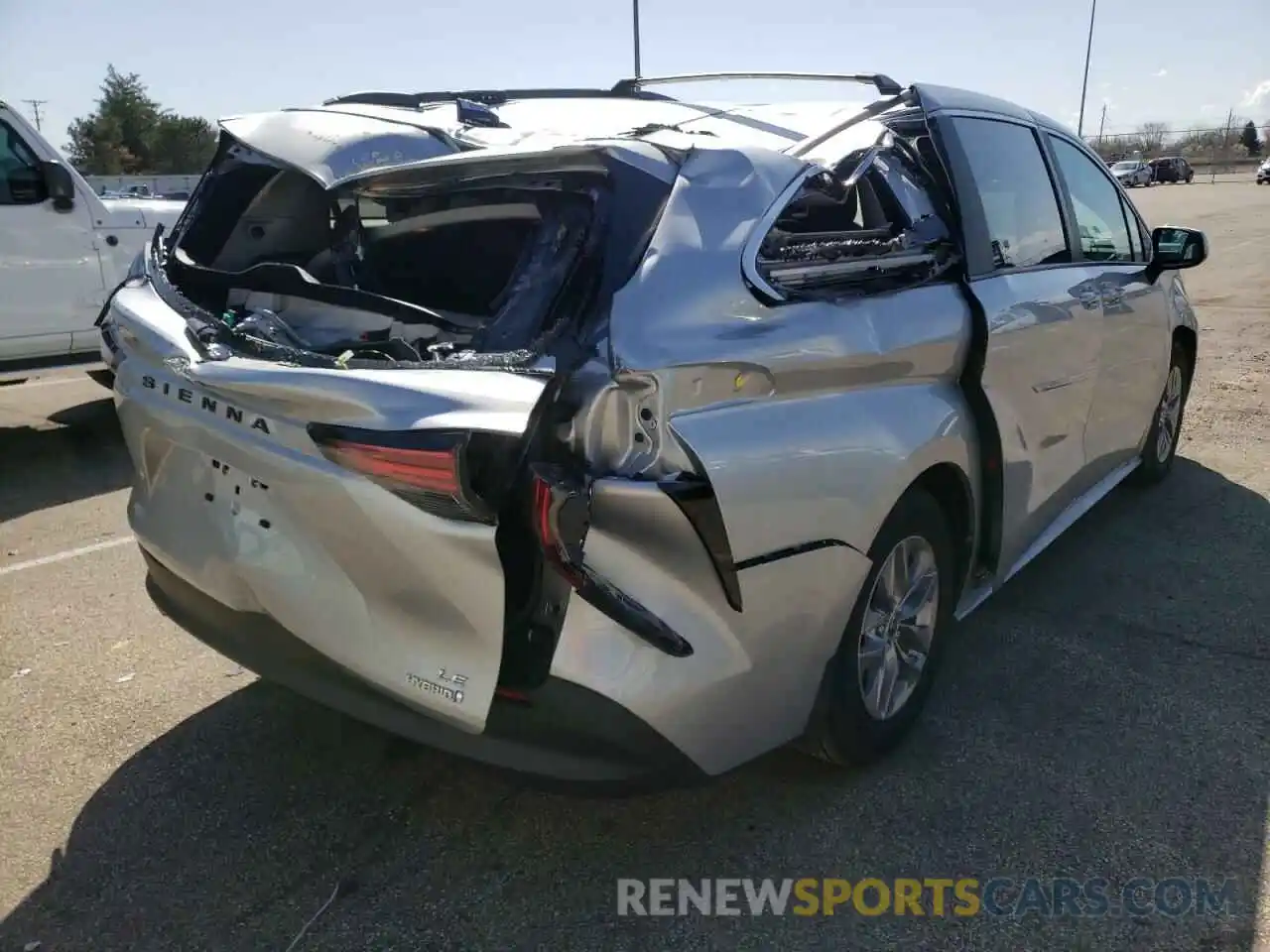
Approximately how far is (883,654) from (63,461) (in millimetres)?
5795

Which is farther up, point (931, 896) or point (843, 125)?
point (843, 125)

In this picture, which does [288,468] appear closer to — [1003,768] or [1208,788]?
[1003,768]

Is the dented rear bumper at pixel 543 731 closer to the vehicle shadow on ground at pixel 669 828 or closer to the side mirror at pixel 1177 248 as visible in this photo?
the vehicle shadow on ground at pixel 669 828

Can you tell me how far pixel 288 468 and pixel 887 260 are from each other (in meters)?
Answer: 1.73

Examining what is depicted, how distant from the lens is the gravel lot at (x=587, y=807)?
253cm

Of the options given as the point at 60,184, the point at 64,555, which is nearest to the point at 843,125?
A: the point at 64,555

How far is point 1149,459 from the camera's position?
567cm

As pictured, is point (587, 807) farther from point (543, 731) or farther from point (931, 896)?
point (931, 896)

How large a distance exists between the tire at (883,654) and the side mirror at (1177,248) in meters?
2.50

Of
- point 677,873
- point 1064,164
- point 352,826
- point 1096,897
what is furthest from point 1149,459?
point 352,826

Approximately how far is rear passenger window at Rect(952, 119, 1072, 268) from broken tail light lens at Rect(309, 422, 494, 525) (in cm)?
219

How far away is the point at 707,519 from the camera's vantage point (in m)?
2.28

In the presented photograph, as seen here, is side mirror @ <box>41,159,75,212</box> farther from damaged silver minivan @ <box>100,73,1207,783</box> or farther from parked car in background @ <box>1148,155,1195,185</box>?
parked car in background @ <box>1148,155,1195,185</box>

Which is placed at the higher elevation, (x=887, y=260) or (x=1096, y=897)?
(x=887, y=260)
